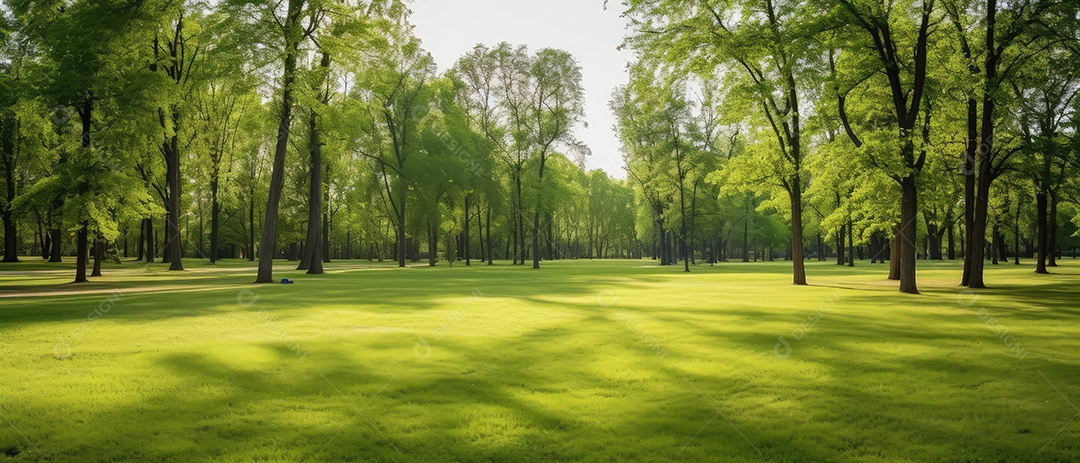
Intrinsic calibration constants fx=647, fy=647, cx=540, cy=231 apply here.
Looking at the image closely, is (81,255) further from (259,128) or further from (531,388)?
(531,388)

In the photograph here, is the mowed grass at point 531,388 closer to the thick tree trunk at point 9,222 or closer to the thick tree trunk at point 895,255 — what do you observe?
the thick tree trunk at point 895,255

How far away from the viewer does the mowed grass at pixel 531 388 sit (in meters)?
7.38

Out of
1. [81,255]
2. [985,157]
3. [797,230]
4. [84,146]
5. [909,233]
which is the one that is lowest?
[81,255]

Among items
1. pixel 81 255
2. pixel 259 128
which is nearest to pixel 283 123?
pixel 259 128

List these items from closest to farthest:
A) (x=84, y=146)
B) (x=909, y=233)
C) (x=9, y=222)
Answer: (x=909, y=233), (x=84, y=146), (x=9, y=222)

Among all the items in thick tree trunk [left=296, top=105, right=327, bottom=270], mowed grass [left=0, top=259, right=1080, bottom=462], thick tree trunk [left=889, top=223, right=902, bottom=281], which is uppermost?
thick tree trunk [left=296, top=105, right=327, bottom=270]

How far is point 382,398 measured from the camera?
892 centimetres

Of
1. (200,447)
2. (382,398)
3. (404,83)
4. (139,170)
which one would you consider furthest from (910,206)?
(139,170)

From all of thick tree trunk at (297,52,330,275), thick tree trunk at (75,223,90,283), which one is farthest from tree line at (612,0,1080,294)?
thick tree trunk at (75,223,90,283)

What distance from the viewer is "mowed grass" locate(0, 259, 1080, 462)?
738cm

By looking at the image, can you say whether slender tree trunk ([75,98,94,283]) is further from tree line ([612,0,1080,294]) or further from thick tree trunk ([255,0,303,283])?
tree line ([612,0,1080,294])

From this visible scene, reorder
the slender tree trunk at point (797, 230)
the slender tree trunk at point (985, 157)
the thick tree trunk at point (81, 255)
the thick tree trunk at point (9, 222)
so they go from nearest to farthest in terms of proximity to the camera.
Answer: the slender tree trunk at point (985, 157), the thick tree trunk at point (81, 255), the slender tree trunk at point (797, 230), the thick tree trunk at point (9, 222)

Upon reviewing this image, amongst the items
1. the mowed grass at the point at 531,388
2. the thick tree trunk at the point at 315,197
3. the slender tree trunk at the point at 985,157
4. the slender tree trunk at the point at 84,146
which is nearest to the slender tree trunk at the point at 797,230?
the slender tree trunk at the point at 985,157

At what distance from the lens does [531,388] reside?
9.47 meters
